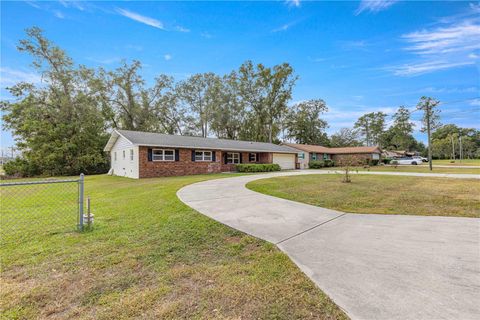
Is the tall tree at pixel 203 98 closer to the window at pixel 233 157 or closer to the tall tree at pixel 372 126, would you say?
the window at pixel 233 157

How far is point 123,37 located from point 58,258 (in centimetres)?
1504

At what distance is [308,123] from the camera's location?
44375 mm

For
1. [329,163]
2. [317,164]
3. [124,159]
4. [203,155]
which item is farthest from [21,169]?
[329,163]

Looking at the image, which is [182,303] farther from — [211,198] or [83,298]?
[211,198]

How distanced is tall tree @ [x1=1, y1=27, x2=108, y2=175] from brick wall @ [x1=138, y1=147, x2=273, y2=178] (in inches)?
416

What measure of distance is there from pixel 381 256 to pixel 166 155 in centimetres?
1589

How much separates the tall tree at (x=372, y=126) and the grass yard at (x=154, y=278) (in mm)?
60378

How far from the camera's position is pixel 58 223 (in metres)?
4.88

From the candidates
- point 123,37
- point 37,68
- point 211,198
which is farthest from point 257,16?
point 37,68

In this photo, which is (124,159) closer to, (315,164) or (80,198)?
(80,198)

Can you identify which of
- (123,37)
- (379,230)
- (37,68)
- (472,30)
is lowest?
(379,230)

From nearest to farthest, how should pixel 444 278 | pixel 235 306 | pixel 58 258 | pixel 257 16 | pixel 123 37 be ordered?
pixel 235 306
pixel 444 278
pixel 58 258
pixel 257 16
pixel 123 37

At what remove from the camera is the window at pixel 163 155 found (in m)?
16.1

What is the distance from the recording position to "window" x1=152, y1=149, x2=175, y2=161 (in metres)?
16.1
